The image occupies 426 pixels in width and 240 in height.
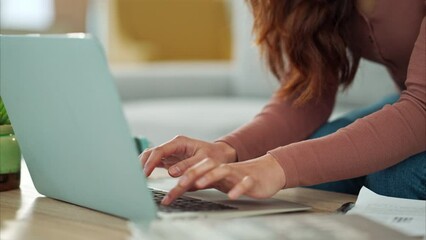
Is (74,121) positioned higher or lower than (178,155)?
higher

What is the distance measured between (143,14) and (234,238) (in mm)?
3125

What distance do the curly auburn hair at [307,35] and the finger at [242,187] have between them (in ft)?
1.46

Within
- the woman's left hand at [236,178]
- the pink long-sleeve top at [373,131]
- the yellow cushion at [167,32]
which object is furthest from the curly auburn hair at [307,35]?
the yellow cushion at [167,32]

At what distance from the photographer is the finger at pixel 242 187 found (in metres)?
0.79

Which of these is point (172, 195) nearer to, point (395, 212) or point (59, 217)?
point (59, 217)

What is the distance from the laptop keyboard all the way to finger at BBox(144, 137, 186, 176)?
72 millimetres

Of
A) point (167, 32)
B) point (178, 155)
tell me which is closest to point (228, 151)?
point (178, 155)

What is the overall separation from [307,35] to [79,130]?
1.81 feet

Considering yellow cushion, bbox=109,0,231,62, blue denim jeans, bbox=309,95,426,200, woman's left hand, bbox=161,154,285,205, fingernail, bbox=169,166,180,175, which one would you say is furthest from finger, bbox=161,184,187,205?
yellow cushion, bbox=109,0,231,62

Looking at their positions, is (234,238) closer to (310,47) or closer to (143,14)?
(310,47)

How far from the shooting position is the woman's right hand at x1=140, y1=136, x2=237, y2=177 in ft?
3.15

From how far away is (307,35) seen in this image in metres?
1.23

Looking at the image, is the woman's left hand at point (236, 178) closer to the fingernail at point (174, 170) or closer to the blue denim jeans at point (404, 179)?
the fingernail at point (174, 170)

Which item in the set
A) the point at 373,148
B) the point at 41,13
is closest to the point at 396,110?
the point at 373,148
